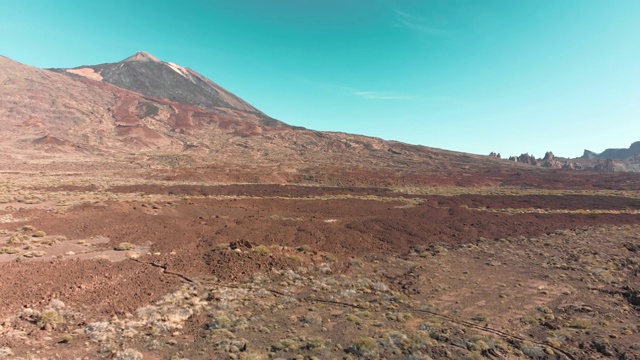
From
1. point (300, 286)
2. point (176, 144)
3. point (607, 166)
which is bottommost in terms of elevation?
point (300, 286)

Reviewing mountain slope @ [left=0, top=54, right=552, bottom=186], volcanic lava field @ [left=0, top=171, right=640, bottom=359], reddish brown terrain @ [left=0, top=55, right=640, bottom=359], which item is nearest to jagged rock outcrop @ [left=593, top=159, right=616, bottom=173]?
mountain slope @ [left=0, top=54, right=552, bottom=186]

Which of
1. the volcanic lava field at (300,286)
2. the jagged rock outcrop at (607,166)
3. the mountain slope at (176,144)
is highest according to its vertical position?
the jagged rock outcrop at (607,166)

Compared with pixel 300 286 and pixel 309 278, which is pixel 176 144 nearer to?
pixel 309 278

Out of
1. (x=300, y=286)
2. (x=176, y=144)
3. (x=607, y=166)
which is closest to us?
(x=300, y=286)

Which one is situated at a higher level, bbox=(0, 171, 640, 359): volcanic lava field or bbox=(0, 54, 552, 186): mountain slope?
bbox=(0, 54, 552, 186): mountain slope

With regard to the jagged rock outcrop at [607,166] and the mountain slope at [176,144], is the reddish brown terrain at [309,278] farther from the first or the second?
the jagged rock outcrop at [607,166]

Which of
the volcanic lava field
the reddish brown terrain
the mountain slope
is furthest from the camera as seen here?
the mountain slope

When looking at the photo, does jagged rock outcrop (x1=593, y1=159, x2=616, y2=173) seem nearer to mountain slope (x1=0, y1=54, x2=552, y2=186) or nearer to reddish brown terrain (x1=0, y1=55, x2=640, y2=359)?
mountain slope (x1=0, y1=54, x2=552, y2=186)

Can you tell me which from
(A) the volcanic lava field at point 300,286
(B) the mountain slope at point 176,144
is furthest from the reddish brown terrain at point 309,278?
(B) the mountain slope at point 176,144

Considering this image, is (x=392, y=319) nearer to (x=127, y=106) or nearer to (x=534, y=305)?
(x=534, y=305)

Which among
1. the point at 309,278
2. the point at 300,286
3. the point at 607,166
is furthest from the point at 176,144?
the point at 607,166

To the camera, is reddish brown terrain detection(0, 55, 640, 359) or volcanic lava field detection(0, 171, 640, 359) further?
reddish brown terrain detection(0, 55, 640, 359)

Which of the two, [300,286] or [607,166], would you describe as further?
[607,166]
